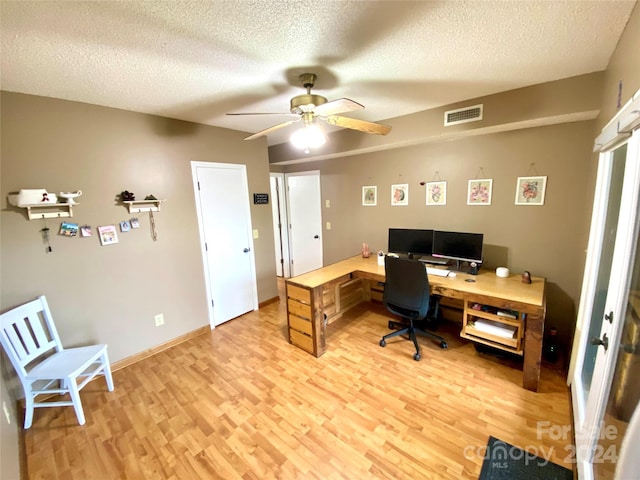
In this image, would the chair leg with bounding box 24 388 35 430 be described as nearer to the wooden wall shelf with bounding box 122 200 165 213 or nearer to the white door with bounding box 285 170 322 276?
the wooden wall shelf with bounding box 122 200 165 213

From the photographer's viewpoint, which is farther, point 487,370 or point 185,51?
point 487,370

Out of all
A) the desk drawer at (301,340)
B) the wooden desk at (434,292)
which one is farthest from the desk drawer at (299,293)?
the desk drawer at (301,340)

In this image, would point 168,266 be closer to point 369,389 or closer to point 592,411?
point 369,389

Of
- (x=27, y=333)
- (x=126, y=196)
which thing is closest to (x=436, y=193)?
(x=126, y=196)

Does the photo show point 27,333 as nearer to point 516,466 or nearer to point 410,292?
point 410,292

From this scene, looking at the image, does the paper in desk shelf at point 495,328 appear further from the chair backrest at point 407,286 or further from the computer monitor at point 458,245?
the computer monitor at point 458,245

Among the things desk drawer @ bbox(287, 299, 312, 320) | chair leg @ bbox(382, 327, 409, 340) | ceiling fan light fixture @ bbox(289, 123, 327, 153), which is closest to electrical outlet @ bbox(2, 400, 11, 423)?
desk drawer @ bbox(287, 299, 312, 320)

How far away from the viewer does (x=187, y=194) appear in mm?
2975

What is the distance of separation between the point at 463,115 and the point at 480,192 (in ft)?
2.76

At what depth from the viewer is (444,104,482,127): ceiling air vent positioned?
242cm

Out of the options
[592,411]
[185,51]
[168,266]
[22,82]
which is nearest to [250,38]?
[185,51]

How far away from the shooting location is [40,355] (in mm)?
2113

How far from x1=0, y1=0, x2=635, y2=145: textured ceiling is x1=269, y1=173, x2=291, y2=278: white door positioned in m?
2.56

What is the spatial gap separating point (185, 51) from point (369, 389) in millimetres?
2731
